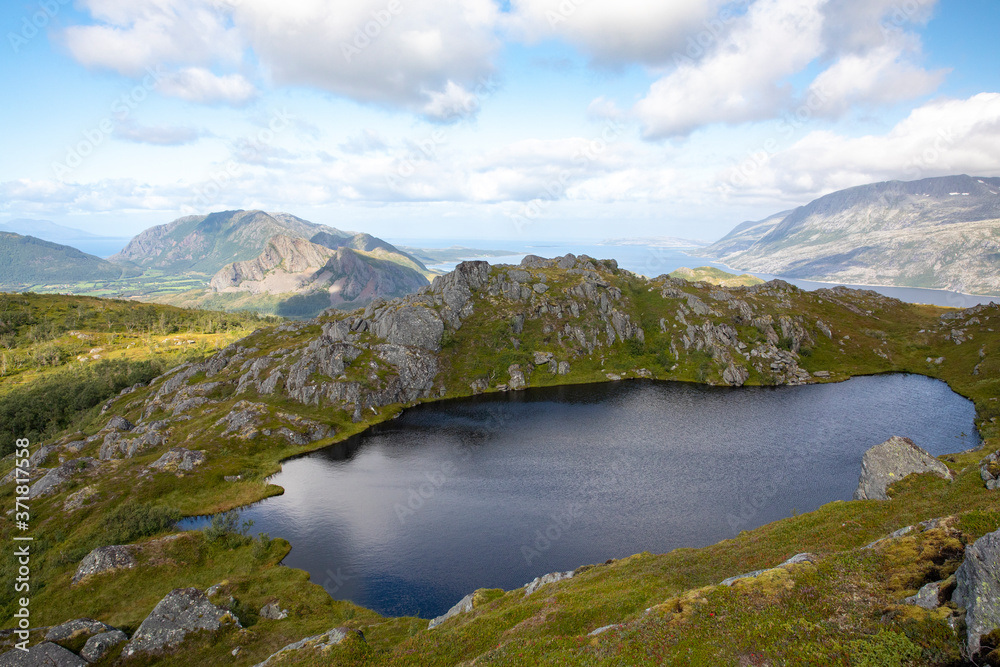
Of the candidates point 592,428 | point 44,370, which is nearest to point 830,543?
point 592,428

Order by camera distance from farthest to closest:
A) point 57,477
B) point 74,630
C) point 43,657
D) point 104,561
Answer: point 57,477 → point 104,561 → point 74,630 → point 43,657

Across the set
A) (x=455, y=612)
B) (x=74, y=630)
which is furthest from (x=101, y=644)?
(x=455, y=612)

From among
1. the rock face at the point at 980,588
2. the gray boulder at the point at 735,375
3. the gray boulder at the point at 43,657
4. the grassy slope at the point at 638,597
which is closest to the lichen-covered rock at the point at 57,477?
the grassy slope at the point at 638,597

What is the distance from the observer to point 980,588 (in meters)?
21.6

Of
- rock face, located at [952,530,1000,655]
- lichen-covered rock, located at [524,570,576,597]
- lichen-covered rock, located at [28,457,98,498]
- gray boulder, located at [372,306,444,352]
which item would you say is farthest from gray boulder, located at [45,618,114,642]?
gray boulder, located at [372,306,444,352]

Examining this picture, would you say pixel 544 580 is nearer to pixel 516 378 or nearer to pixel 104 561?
pixel 104 561

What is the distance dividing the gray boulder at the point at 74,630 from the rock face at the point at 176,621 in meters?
3.92

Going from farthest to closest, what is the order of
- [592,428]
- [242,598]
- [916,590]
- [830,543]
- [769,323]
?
1. [769,323]
2. [592,428]
3. [242,598]
4. [830,543]
5. [916,590]

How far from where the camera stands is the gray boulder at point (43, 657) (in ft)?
137

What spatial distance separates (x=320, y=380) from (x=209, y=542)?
69.0m

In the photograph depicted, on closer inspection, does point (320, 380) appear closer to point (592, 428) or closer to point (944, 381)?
point (592, 428)

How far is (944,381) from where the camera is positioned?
466 ft

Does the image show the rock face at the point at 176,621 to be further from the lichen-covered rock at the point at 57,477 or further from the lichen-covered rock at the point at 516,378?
the lichen-covered rock at the point at 516,378

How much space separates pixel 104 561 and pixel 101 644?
25.9 metres
